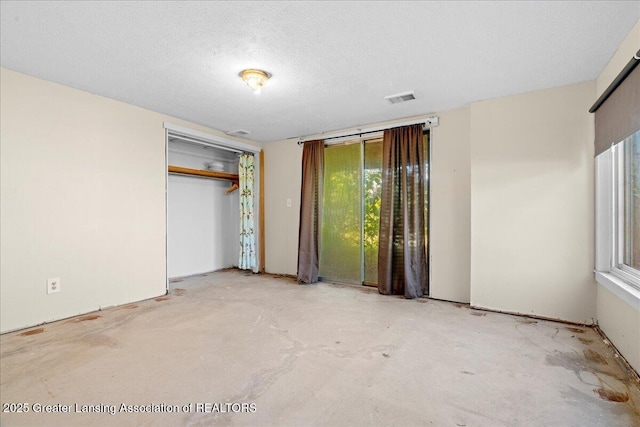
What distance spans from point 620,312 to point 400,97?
2.61 m

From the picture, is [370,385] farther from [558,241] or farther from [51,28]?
[51,28]

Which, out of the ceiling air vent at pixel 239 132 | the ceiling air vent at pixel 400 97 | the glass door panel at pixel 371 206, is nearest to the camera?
the ceiling air vent at pixel 400 97

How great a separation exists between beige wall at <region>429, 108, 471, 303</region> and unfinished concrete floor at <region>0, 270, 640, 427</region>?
504 mm

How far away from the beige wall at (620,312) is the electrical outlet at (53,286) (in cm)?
471

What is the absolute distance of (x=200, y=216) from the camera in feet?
17.2

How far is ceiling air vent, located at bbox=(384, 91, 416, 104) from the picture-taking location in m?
3.11

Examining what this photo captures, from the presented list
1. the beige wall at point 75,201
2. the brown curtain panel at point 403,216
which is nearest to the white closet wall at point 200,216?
the beige wall at point 75,201

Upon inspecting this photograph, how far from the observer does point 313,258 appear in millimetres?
4539

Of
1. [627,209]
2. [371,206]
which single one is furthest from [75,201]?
[627,209]

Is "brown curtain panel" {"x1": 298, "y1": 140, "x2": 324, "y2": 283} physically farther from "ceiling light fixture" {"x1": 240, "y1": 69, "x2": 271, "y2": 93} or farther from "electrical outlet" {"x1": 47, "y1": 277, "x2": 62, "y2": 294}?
"electrical outlet" {"x1": 47, "y1": 277, "x2": 62, "y2": 294}

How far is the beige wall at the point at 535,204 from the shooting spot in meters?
2.80

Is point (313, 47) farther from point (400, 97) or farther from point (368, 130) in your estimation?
point (368, 130)

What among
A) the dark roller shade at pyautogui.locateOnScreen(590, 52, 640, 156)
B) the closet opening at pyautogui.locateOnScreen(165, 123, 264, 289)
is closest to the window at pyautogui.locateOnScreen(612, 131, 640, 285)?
the dark roller shade at pyautogui.locateOnScreen(590, 52, 640, 156)

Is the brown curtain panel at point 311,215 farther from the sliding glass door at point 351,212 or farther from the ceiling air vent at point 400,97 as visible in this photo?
the ceiling air vent at point 400,97
